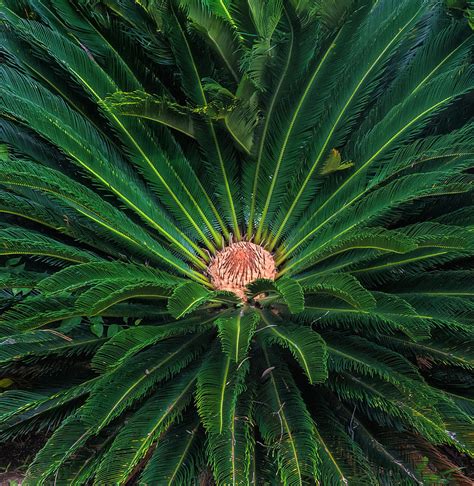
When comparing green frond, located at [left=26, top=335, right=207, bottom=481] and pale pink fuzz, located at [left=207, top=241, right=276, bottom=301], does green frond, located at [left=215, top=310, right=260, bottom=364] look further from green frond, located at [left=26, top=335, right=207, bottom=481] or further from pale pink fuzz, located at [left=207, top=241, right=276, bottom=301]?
pale pink fuzz, located at [left=207, top=241, right=276, bottom=301]

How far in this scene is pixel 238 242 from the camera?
3.78 m

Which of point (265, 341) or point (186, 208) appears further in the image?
point (186, 208)

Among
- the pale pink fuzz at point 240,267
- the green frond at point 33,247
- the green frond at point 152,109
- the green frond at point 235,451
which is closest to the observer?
the green frond at point 235,451

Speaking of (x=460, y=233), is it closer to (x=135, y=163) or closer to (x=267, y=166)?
(x=267, y=166)

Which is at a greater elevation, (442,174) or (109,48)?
(109,48)

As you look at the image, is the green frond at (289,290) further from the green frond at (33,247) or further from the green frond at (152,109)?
the green frond at (152,109)

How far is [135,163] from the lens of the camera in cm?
338

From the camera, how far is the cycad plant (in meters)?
2.35

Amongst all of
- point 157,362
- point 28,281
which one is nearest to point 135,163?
point 28,281

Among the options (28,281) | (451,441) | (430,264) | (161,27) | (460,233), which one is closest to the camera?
(451,441)

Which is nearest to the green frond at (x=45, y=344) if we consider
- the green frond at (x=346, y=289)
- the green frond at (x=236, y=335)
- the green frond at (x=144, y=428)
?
the green frond at (x=144, y=428)

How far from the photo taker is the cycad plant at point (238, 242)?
2352 mm

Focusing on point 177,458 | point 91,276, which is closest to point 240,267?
point 91,276

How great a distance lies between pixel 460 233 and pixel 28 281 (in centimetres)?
197
